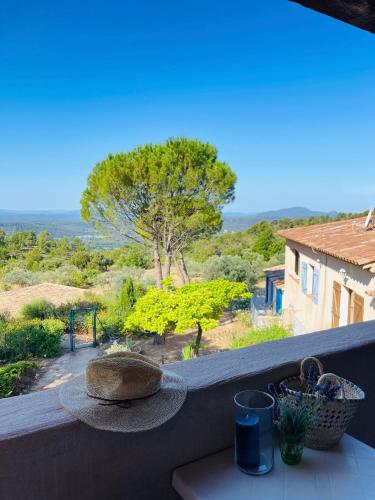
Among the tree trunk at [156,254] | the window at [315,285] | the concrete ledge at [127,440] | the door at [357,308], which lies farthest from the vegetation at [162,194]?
the concrete ledge at [127,440]

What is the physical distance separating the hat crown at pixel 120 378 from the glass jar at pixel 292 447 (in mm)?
303

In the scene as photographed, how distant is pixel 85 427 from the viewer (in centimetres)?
74

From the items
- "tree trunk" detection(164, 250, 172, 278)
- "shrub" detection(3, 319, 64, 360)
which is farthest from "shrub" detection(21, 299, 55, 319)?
"tree trunk" detection(164, 250, 172, 278)

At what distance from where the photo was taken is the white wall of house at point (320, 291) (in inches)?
202

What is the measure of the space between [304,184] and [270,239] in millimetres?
12535

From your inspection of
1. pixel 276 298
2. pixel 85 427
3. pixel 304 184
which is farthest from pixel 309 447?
pixel 304 184

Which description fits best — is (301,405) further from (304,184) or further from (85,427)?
(304,184)

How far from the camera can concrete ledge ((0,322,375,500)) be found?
68cm

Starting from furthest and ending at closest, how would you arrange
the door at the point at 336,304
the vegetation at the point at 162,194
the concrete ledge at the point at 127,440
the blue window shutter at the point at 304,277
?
the vegetation at the point at 162,194
the blue window shutter at the point at 304,277
the door at the point at 336,304
the concrete ledge at the point at 127,440

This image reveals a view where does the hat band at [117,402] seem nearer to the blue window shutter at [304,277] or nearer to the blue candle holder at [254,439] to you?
the blue candle holder at [254,439]

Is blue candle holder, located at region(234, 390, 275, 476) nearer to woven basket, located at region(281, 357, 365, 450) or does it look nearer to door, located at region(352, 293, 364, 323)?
woven basket, located at region(281, 357, 365, 450)

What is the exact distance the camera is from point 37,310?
8.93 m

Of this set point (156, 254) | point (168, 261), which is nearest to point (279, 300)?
point (168, 261)

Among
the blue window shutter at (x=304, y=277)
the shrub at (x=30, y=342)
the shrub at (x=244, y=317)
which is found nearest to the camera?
the shrub at (x=30, y=342)
